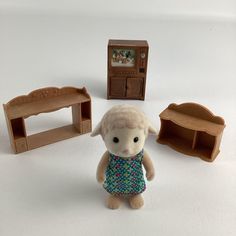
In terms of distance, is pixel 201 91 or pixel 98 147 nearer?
pixel 98 147

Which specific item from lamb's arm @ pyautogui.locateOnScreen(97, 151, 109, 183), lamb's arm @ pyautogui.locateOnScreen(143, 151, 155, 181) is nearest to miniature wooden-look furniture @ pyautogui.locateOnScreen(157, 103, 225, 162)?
lamb's arm @ pyautogui.locateOnScreen(143, 151, 155, 181)

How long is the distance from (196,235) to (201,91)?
1.11m

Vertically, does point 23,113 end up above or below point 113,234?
above

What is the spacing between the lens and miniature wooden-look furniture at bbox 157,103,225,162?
1.33 meters

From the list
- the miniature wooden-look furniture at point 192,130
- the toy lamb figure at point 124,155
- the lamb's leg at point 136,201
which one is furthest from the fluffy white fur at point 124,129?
the miniature wooden-look furniture at point 192,130

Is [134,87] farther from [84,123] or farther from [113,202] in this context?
[113,202]

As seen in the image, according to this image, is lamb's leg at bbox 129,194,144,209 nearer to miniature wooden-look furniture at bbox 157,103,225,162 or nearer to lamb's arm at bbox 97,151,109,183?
lamb's arm at bbox 97,151,109,183

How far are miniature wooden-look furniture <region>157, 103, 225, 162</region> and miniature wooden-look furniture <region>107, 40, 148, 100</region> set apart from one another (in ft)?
1.32

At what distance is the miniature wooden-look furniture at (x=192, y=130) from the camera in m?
1.33

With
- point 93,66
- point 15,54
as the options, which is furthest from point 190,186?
point 15,54

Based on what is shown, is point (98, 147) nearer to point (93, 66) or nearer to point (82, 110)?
point (82, 110)

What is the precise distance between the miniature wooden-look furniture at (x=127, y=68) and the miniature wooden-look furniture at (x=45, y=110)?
1.14ft

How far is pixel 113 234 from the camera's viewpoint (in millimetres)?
1048

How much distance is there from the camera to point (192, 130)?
1424mm
